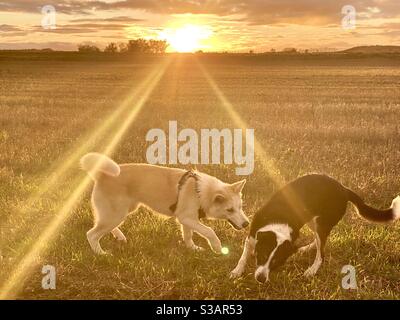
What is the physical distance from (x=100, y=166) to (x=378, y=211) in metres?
3.47

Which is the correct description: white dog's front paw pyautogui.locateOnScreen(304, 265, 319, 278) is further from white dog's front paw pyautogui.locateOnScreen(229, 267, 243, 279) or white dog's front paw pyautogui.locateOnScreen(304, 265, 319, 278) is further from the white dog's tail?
the white dog's tail

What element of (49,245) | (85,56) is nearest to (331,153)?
(49,245)

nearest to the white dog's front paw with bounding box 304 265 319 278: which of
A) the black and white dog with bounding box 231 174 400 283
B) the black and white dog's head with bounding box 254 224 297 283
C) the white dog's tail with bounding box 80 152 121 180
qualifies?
the black and white dog with bounding box 231 174 400 283

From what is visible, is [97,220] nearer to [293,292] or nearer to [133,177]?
[133,177]

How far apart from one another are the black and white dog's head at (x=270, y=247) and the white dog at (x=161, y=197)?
110 centimetres

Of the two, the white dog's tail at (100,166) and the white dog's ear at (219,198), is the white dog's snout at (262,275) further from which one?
the white dog's tail at (100,166)

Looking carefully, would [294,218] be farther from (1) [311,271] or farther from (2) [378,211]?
(2) [378,211]

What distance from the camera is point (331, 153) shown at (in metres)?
12.0

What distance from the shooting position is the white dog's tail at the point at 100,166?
609cm

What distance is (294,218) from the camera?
17.9 feet

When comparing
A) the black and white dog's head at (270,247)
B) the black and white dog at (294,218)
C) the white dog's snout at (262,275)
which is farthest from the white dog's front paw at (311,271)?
the white dog's snout at (262,275)

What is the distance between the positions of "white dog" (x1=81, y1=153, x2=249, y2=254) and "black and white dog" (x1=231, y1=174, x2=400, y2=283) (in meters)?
0.69

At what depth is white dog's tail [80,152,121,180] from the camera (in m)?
6.09

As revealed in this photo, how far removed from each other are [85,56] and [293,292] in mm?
81787
